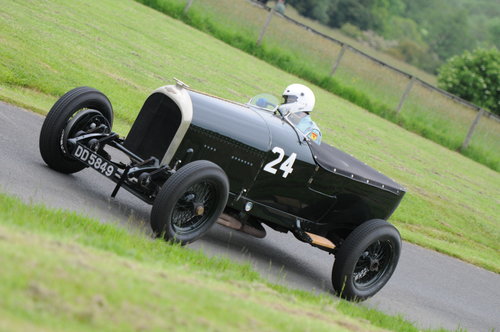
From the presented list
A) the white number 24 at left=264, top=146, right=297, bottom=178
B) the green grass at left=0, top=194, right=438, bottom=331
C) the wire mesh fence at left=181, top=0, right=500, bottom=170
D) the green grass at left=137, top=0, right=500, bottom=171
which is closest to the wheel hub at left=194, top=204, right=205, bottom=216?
the green grass at left=0, top=194, right=438, bottom=331

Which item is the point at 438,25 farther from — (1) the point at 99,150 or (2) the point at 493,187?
(1) the point at 99,150

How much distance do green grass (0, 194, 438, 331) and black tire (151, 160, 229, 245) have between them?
0.20 m

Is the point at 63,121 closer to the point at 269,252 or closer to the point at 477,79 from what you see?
the point at 269,252

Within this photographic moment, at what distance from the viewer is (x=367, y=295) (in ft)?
28.1

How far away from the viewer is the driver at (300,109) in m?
8.79

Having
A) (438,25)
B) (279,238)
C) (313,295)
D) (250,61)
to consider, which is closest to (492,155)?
(250,61)

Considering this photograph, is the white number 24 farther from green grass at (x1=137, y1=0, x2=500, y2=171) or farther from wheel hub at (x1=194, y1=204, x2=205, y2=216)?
green grass at (x1=137, y1=0, x2=500, y2=171)

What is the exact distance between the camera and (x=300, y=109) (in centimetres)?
906

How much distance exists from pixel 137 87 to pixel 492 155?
17.4m

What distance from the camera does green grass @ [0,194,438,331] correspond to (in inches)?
164

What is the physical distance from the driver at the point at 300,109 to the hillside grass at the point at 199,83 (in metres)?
3.89

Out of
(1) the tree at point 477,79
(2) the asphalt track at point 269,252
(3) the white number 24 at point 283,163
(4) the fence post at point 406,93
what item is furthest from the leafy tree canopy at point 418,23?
(3) the white number 24 at point 283,163

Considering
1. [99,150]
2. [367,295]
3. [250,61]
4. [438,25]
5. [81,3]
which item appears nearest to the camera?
[99,150]

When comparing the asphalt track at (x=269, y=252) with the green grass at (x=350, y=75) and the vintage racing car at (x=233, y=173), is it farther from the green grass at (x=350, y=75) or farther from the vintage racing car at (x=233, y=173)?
the green grass at (x=350, y=75)
